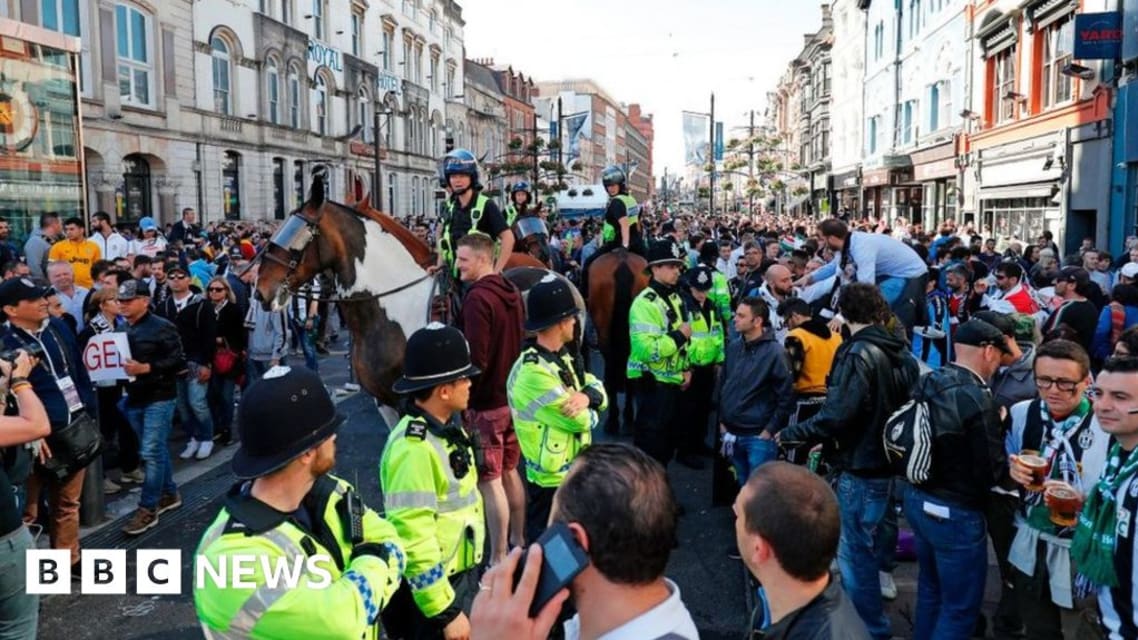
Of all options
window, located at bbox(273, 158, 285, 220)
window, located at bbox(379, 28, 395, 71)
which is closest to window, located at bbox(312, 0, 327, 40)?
window, located at bbox(379, 28, 395, 71)

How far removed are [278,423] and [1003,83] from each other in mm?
23359

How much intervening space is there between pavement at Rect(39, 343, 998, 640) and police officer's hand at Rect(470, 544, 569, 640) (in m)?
3.61

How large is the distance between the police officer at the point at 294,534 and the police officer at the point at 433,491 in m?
0.43

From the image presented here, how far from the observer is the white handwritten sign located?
265 inches

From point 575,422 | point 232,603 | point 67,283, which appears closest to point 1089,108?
point 575,422

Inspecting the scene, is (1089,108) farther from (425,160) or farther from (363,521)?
(425,160)

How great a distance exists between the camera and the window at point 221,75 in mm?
29266

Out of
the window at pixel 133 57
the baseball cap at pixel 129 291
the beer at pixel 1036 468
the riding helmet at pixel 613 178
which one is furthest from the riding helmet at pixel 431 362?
the window at pixel 133 57

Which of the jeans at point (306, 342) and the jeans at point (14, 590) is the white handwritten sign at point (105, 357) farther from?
the jeans at point (306, 342)

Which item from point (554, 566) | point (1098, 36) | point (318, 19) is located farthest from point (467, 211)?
point (318, 19)

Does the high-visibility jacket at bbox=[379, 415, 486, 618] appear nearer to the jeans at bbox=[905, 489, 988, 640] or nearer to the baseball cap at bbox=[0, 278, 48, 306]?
the jeans at bbox=[905, 489, 988, 640]

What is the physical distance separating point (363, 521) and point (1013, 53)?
22.5 meters

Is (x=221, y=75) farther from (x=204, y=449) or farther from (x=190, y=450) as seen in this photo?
(x=204, y=449)

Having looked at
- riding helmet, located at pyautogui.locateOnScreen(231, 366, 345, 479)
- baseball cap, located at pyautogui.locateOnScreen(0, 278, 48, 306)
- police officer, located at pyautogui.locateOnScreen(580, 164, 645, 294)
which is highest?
police officer, located at pyautogui.locateOnScreen(580, 164, 645, 294)
